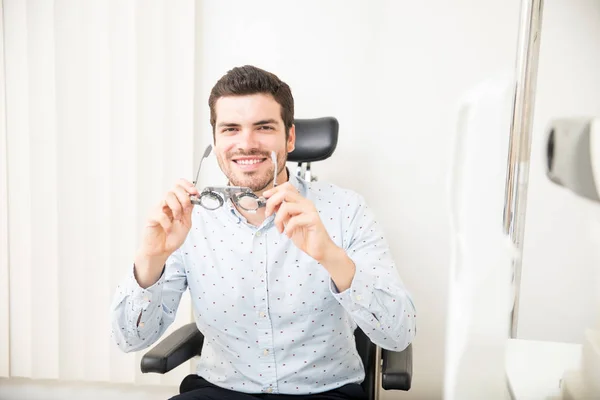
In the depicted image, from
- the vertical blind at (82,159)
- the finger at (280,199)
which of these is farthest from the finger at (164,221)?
the vertical blind at (82,159)

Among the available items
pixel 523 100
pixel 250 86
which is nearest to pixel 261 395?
pixel 250 86

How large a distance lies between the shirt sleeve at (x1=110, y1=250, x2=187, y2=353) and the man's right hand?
2 centimetres

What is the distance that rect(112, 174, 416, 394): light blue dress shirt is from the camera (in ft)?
4.72

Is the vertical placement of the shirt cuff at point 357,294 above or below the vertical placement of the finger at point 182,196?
below

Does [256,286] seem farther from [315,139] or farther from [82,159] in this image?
[82,159]

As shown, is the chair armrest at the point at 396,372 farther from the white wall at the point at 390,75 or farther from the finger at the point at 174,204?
the white wall at the point at 390,75

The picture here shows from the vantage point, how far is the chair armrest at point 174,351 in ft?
4.41

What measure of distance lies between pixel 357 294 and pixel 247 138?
520mm

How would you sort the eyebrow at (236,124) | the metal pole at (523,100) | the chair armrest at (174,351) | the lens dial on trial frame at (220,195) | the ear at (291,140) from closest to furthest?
the metal pole at (523,100), the lens dial on trial frame at (220,195), the chair armrest at (174,351), the eyebrow at (236,124), the ear at (291,140)

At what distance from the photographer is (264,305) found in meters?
1.44

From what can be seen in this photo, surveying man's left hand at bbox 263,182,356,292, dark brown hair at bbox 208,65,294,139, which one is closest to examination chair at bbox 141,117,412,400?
dark brown hair at bbox 208,65,294,139

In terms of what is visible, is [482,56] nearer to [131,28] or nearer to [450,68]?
[450,68]

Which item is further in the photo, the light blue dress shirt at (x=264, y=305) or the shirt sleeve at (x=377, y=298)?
the light blue dress shirt at (x=264, y=305)

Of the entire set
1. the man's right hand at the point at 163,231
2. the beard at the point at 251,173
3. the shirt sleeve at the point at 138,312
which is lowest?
the shirt sleeve at the point at 138,312
